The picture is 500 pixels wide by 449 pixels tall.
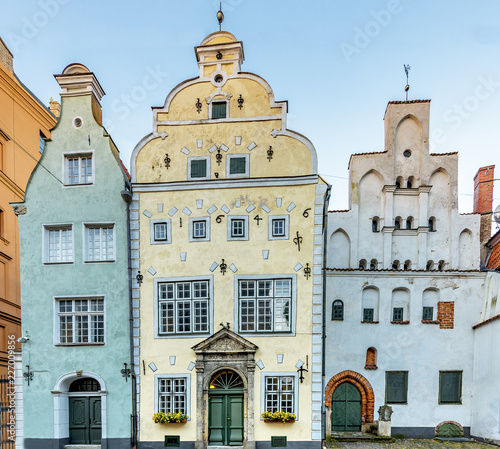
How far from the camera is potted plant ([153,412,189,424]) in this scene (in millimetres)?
13266

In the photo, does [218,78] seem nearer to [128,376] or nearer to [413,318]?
[128,376]

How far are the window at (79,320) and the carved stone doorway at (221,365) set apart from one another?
12.4 ft

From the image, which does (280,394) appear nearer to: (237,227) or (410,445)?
(237,227)

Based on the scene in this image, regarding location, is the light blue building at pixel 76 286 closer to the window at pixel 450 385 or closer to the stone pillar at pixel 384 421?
the stone pillar at pixel 384 421

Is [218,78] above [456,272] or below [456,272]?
above

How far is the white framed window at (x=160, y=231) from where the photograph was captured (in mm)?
14125

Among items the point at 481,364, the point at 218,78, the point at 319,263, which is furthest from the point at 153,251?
the point at 481,364

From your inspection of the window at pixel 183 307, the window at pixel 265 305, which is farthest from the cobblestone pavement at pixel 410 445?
the window at pixel 183 307

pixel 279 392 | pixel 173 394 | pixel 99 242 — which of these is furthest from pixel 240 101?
pixel 173 394

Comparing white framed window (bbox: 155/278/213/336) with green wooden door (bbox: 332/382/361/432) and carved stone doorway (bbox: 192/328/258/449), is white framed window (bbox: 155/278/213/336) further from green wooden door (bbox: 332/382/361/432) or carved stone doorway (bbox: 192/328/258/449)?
green wooden door (bbox: 332/382/361/432)

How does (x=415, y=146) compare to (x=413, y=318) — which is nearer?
(x=413, y=318)

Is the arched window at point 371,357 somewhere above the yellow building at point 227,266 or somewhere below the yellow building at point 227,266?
below

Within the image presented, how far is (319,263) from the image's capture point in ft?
44.4

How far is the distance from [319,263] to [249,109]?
6.16 meters
